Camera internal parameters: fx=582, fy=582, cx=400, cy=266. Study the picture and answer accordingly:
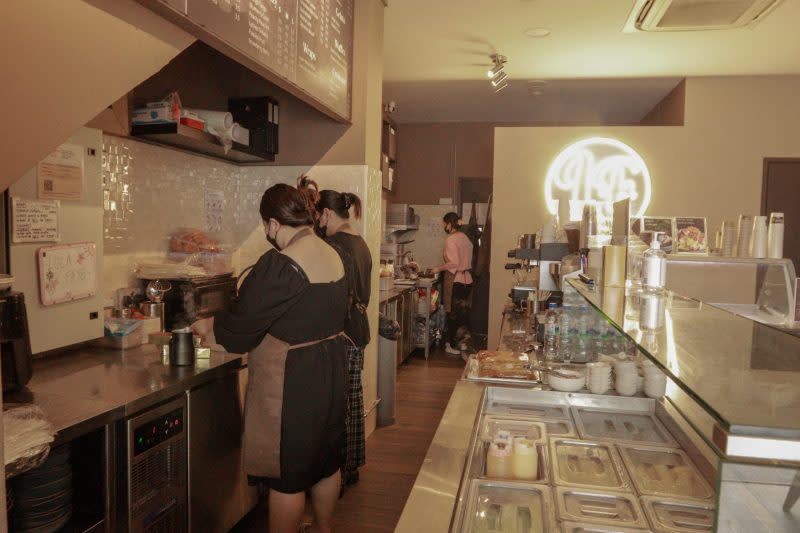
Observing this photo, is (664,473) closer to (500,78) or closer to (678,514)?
(678,514)

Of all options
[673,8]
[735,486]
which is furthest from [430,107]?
[735,486]

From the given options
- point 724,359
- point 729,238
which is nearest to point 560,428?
point 724,359

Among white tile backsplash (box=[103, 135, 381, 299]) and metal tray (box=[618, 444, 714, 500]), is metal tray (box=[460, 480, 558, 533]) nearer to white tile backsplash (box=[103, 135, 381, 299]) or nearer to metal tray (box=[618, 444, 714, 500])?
metal tray (box=[618, 444, 714, 500])

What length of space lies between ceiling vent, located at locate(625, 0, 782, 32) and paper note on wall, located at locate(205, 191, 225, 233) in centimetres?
310

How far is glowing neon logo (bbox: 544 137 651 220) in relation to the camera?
592cm

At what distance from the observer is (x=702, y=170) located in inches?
230

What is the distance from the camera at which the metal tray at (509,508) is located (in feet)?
4.40

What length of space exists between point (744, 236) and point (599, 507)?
293 centimetres

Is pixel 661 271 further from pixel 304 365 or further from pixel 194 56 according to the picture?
pixel 194 56

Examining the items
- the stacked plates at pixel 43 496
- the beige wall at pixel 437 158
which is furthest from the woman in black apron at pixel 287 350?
the beige wall at pixel 437 158

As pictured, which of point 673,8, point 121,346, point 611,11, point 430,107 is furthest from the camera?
point 430,107

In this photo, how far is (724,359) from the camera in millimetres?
1007

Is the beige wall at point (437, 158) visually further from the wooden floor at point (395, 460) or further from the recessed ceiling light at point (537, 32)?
the recessed ceiling light at point (537, 32)

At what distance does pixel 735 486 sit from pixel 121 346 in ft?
8.18
